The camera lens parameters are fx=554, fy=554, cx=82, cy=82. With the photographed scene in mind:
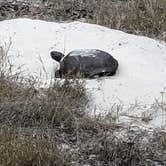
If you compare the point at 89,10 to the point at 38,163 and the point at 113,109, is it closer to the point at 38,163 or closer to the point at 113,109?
the point at 113,109

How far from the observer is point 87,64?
638cm

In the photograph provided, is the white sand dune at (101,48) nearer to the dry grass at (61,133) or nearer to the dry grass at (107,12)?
the dry grass at (61,133)

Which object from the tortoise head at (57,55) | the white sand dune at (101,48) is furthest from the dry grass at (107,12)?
the tortoise head at (57,55)

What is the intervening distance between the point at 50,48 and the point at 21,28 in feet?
2.78

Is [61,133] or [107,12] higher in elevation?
[107,12]

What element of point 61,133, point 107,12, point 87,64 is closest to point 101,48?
point 87,64

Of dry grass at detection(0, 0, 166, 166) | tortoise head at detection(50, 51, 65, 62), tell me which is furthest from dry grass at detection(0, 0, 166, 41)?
dry grass at detection(0, 0, 166, 166)

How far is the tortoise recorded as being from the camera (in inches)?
249

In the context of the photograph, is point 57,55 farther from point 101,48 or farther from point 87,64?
point 101,48

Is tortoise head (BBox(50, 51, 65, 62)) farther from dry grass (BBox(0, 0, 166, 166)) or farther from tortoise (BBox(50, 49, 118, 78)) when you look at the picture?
dry grass (BBox(0, 0, 166, 166))

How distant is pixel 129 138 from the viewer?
15.6ft

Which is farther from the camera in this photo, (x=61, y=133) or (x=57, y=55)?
(x=57, y=55)

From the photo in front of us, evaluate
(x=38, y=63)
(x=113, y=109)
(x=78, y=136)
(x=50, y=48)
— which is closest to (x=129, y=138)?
(x=78, y=136)

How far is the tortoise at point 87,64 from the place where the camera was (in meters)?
6.34
